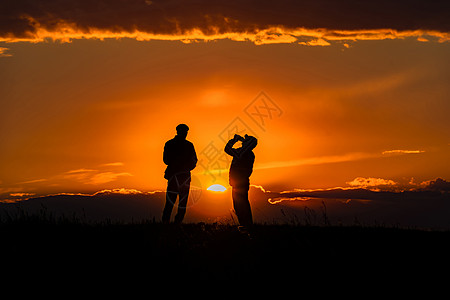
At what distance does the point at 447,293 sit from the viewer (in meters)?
8.97

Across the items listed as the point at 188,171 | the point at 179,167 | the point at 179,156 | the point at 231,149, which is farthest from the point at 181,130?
the point at 231,149

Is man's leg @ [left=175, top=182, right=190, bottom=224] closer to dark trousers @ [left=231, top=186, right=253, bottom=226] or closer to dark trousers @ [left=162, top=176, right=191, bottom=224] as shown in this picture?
dark trousers @ [left=162, top=176, right=191, bottom=224]

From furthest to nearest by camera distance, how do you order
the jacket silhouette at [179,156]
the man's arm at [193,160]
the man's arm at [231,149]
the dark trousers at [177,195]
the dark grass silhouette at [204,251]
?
the man's arm at [193,160], the jacket silhouette at [179,156], the dark trousers at [177,195], the man's arm at [231,149], the dark grass silhouette at [204,251]

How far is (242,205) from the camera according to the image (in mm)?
16578

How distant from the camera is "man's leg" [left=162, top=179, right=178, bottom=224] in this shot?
16625 millimetres

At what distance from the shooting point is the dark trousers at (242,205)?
16484 millimetres

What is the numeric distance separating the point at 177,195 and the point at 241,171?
2108 mm

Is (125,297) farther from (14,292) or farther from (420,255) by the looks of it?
(420,255)

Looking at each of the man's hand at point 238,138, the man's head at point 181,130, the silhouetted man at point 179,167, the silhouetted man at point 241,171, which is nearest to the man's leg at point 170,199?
the silhouetted man at point 179,167

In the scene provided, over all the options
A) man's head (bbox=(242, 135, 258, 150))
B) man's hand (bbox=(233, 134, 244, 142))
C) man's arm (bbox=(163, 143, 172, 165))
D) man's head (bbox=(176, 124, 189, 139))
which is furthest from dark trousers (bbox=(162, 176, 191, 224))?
man's head (bbox=(242, 135, 258, 150))

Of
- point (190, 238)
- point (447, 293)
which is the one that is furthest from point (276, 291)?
point (190, 238)

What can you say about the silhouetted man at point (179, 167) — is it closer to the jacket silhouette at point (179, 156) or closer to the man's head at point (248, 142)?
the jacket silhouette at point (179, 156)

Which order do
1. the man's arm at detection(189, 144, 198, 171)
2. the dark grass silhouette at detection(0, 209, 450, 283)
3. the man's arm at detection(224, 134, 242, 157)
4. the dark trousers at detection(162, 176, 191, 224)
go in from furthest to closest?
1. the man's arm at detection(189, 144, 198, 171)
2. the dark trousers at detection(162, 176, 191, 224)
3. the man's arm at detection(224, 134, 242, 157)
4. the dark grass silhouette at detection(0, 209, 450, 283)

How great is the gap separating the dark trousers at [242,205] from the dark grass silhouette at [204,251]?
94.1 inches
